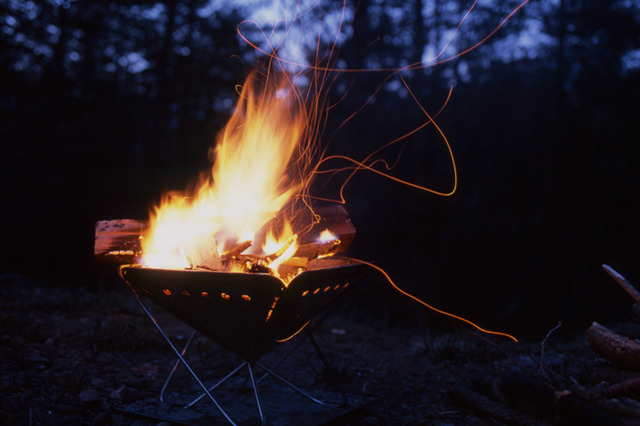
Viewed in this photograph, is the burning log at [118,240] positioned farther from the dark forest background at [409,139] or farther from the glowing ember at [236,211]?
the dark forest background at [409,139]

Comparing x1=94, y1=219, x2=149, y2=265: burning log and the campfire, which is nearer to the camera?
the campfire

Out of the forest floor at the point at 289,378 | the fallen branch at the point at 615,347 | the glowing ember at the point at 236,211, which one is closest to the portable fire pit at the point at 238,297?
the glowing ember at the point at 236,211

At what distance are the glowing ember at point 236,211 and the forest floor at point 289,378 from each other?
2.52 ft

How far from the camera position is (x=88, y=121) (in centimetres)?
594

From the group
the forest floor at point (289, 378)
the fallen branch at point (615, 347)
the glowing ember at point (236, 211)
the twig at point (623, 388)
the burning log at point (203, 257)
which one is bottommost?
the forest floor at point (289, 378)

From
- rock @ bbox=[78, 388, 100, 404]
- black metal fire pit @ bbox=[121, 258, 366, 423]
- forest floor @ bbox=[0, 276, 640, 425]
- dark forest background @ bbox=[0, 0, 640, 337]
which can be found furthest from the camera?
dark forest background @ bbox=[0, 0, 640, 337]

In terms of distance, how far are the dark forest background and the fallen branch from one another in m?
3.22

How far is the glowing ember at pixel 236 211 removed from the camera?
237cm

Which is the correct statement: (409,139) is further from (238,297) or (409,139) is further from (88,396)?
(88,396)

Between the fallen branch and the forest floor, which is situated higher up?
the fallen branch

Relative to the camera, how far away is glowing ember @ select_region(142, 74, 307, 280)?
2.37 meters

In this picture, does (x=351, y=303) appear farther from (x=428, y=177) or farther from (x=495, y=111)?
(x=495, y=111)

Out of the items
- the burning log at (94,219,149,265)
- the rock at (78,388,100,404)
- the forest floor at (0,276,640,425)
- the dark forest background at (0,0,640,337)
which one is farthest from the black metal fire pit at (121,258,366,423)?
the dark forest background at (0,0,640,337)

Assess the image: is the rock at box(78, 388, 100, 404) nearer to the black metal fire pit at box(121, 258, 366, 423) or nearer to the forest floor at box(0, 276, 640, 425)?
the forest floor at box(0, 276, 640, 425)
